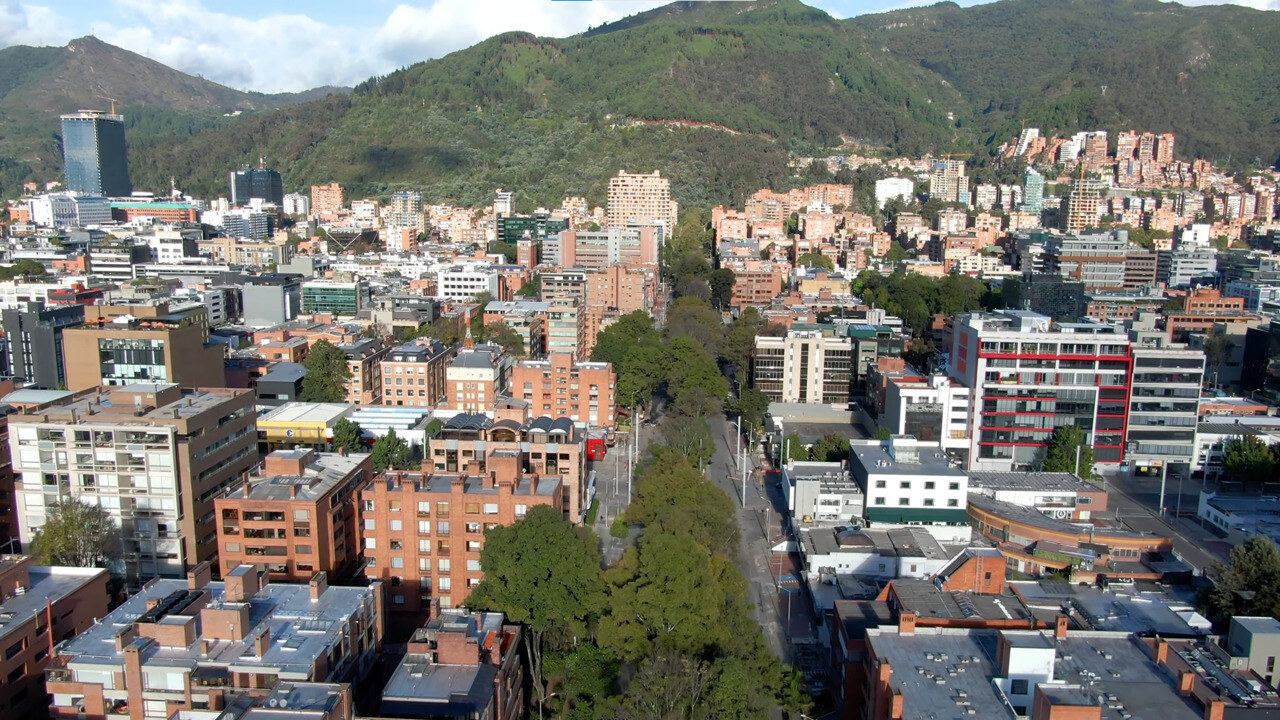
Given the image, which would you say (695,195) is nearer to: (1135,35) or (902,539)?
(902,539)

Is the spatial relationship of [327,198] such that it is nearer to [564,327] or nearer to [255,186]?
[255,186]

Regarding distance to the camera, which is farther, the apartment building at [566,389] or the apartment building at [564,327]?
the apartment building at [564,327]

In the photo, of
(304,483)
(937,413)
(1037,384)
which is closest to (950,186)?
(1037,384)

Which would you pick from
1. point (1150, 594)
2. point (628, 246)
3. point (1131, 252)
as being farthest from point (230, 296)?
point (1131, 252)

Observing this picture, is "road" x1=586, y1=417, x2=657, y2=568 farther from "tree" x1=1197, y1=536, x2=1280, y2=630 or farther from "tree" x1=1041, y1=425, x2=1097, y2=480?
"tree" x1=1041, y1=425, x2=1097, y2=480

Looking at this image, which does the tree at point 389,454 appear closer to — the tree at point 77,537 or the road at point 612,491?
the road at point 612,491

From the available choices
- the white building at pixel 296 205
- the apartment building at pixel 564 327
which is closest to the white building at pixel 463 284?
the apartment building at pixel 564 327

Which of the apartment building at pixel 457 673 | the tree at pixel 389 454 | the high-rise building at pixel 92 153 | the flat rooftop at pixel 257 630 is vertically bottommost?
the tree at pixel 389 454
